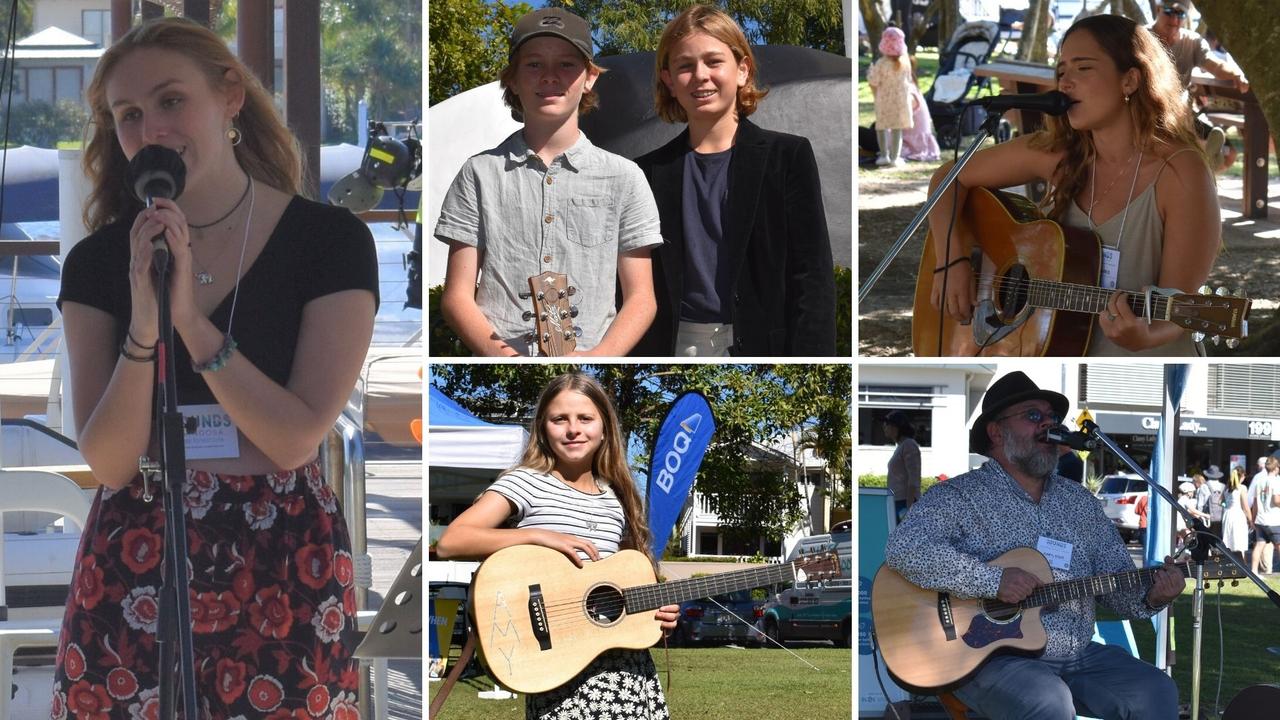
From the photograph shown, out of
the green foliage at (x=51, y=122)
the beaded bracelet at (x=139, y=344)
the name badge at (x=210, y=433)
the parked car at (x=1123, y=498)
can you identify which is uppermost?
the green foliage at (x=51, y=122)

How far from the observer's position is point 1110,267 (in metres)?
3.92

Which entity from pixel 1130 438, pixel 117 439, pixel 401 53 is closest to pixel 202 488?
pixel 117 439

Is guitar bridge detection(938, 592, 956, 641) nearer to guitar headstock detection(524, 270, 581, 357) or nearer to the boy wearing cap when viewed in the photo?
the boy wearing cap

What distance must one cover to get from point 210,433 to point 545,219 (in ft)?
3.70

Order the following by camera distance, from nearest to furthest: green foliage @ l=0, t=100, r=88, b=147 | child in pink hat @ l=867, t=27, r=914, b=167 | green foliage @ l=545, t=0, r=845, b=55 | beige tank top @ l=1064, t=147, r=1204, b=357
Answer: beige tank top @ l=1064, t=147, r=1204, b=357, green foliage @ l=0, t=100, r=88, b=147, green foliage @ l=545, t=0, r=845, b=55, child in pink hat @ l=867, t=27, r=914, b=167

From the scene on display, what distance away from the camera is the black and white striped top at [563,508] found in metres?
4.10

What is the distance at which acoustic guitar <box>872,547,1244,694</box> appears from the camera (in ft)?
12.9

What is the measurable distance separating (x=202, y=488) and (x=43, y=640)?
0.67m

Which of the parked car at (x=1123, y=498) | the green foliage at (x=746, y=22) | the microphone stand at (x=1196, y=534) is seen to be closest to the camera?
the microphone stand at (x=1196, y=534)

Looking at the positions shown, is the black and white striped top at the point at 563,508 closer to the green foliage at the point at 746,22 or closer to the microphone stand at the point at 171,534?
the microphone stand at the point at 171,534

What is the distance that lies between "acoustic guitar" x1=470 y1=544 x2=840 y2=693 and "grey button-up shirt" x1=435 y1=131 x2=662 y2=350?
0.77 meters

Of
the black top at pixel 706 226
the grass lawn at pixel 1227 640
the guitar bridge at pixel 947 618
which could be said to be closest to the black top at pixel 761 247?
the black top at pixel 706 226

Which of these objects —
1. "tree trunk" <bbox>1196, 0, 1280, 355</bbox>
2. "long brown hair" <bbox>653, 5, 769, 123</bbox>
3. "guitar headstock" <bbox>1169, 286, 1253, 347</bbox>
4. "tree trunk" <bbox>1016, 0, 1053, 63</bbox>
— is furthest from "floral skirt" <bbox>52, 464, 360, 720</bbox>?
"tree trunk" <bbox>1196, 0, 1280, 355</bbox>

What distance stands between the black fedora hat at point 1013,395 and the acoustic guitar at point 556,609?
100 centimetres
